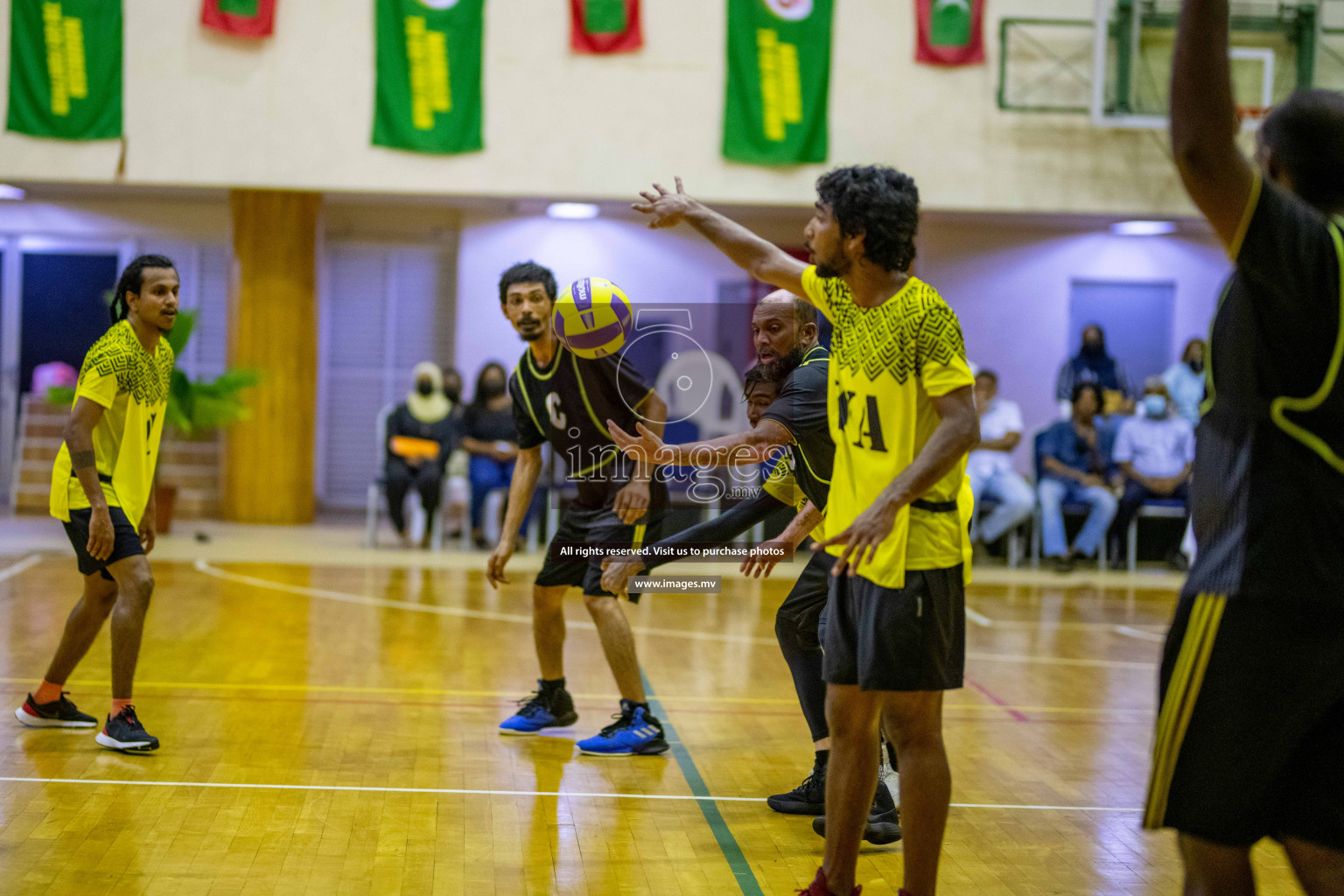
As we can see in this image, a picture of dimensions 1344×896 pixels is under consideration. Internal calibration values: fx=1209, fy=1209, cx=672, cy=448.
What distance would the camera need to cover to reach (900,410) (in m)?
2.82

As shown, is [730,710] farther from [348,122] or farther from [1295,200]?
[348,122]

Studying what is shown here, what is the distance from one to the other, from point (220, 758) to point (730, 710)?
2365mm

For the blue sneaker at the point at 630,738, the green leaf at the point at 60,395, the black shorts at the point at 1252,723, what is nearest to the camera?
the black shorts at the point at 1252,723

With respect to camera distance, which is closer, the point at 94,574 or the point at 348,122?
the point at 94,574

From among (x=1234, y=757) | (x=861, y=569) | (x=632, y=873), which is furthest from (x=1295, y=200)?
(x=632, y=873)

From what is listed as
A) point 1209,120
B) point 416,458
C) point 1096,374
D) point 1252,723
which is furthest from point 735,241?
point 1096,374

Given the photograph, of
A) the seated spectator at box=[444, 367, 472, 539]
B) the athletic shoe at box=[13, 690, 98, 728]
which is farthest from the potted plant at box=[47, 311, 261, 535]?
the athletic shoe at box=[13, 690, 98, 728]

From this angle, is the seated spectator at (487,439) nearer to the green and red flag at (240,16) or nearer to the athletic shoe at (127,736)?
the green and red flag at (240,16)

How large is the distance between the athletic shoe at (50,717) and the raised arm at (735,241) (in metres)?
3.43

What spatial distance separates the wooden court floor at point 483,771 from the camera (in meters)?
3.63

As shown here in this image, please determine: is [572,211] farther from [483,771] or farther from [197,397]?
[483,771]

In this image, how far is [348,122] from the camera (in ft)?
38.2

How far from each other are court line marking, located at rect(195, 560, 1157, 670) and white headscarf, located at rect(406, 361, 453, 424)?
2621mm

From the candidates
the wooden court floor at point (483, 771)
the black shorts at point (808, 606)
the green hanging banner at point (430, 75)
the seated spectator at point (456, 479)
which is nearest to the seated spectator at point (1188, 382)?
the wooden court floor at point (483, 771)
